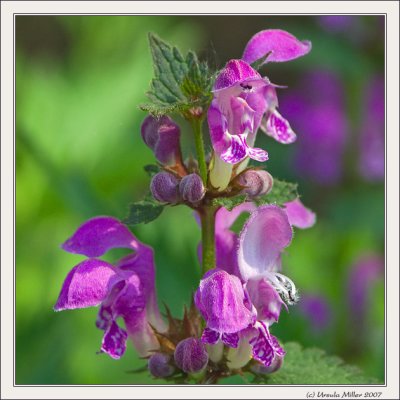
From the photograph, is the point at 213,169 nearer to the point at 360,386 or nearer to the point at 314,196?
the point at 360,386

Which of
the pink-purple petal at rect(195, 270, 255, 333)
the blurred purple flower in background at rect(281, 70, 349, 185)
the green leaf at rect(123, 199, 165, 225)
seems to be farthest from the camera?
the blurred purple flower in background at rect(281, 70, 349, 185)

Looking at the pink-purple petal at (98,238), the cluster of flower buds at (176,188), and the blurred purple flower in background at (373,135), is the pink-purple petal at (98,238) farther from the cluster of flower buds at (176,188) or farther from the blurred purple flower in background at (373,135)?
the blurred purple flower in background at (373,135)

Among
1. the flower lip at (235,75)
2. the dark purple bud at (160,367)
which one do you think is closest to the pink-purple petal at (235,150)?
the flower lip at (235,75)

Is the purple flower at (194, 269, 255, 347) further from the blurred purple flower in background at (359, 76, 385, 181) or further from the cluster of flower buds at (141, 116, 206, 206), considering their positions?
the blurred purple flower in background at (359, 76, 385, 181)

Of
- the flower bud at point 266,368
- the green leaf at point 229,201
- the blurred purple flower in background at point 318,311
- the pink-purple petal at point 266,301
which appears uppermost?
the green leaf at point 229,201

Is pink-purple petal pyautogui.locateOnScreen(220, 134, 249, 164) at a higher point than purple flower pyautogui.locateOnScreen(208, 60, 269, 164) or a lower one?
lower

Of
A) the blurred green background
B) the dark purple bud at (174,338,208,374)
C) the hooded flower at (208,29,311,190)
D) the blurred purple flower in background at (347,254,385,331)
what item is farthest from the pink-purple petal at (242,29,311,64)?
the blurred purple flower in background at (347,254,385,331)
